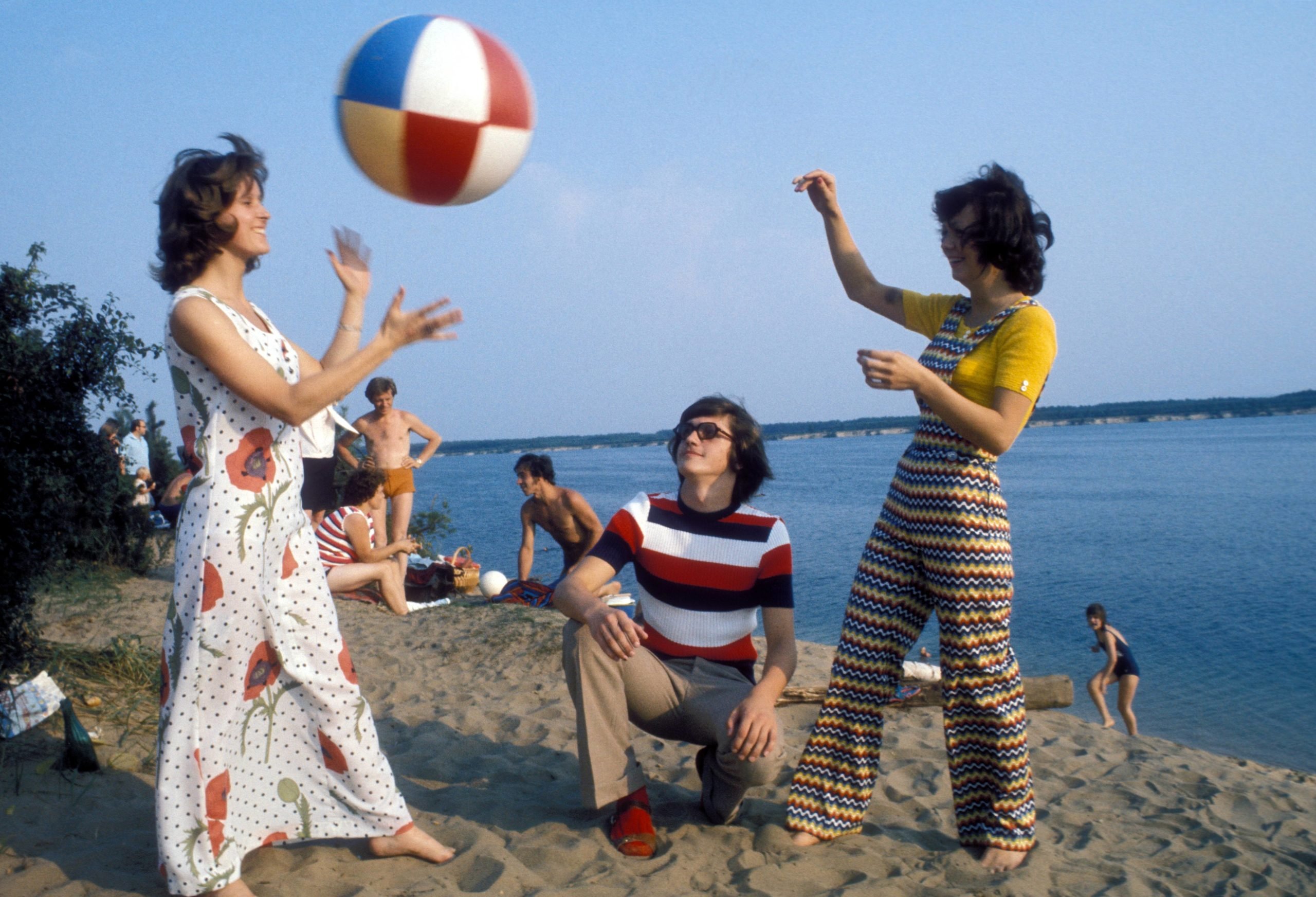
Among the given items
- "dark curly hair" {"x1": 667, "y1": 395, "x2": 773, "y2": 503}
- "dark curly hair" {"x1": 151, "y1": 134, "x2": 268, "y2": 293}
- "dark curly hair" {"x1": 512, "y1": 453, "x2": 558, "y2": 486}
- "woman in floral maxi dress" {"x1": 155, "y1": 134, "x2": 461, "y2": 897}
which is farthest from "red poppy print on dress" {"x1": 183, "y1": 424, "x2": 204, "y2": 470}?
"dark curly hair" {"x1": 512, "y1": 453, "x2": 558, "y2": 486}

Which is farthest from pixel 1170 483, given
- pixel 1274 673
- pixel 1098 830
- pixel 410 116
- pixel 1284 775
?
pixel 410 116

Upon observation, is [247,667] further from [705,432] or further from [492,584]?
[492,584]

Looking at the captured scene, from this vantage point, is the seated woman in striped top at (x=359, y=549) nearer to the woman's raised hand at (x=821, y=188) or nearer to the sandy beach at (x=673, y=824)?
the sandy beach at (x=673, y=824)

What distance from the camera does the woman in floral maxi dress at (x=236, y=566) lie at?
248cm

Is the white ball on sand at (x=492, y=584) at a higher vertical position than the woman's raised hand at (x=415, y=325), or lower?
lower

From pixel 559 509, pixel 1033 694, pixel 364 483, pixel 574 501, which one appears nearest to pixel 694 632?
pixel 1033 694

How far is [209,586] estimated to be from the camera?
8.23 feet

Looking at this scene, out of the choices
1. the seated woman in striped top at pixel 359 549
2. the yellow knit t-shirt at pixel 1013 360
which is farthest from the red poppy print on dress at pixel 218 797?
the seated woman in striped top at pixel 359 549

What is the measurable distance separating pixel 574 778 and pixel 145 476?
1015 cm

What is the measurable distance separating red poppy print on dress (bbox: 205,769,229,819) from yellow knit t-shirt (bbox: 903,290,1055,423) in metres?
2.59

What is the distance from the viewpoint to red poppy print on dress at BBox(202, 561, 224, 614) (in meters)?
2.50

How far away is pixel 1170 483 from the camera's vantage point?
33.8 meters

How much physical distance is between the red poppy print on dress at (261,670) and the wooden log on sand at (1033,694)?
→ 3.27 metres

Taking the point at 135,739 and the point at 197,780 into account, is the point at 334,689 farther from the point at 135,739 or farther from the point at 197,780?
the point at 135,739
